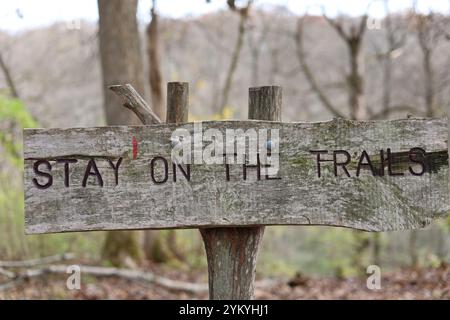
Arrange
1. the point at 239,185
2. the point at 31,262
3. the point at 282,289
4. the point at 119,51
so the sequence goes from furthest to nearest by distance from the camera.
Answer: the point at 119,51, the point at 282,289, the point at 31,262, the point at 239,185

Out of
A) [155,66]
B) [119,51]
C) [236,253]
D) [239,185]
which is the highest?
[155,66]

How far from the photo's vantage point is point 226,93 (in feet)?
45.8

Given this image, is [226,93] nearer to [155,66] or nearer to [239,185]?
[155,66]

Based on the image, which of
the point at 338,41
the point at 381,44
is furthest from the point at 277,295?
the point at 338,41

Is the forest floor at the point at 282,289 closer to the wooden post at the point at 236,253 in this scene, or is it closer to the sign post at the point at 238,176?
the sign post at the point at 238,176

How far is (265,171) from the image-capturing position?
331 centimetres

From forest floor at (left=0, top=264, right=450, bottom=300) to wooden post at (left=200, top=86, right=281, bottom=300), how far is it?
2.96 metres

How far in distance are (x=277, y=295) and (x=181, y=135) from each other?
3.94 metres

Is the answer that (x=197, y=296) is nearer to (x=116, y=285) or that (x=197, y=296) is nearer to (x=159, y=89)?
(x=116, y=285)

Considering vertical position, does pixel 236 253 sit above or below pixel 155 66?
below

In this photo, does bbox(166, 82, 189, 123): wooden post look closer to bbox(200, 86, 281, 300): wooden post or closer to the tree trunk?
bbox(200, 86, 281, 300): wooden post

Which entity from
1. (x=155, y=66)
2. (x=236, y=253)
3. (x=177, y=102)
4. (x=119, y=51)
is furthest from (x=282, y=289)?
(x=155, y=66)

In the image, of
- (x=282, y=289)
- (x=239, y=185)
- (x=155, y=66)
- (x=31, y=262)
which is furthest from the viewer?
(x=155, y=66)

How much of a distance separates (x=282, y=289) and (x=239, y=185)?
14.6ft
